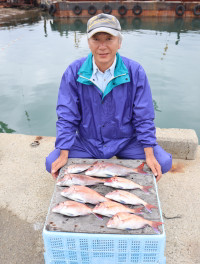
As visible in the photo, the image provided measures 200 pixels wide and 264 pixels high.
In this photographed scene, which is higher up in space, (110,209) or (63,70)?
(110,209)

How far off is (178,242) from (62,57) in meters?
11.8

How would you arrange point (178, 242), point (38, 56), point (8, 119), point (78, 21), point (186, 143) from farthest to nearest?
point (78, 21)
point (38, 56)
point (8, 119)
point (186, 143)
point (178, 242)

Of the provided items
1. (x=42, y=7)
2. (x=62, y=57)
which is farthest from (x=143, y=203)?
(x=42, y=7)

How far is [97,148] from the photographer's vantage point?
2740 millimetres

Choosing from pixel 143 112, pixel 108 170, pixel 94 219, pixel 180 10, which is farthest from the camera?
pixel 180 10

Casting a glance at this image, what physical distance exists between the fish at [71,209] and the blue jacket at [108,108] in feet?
2.66

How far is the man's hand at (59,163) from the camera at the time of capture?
2467 mm

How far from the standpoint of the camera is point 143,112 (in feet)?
8.43

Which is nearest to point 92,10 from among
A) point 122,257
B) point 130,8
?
point 130,8

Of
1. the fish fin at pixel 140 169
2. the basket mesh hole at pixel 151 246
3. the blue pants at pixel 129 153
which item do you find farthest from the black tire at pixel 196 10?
the basket mesh hole at pixel 151 246

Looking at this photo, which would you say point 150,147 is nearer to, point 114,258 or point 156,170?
point 156,170

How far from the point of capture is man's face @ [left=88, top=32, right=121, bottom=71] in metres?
2.32

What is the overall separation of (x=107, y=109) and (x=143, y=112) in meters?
0.41

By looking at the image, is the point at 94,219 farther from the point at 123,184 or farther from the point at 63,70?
the point at 63,70
